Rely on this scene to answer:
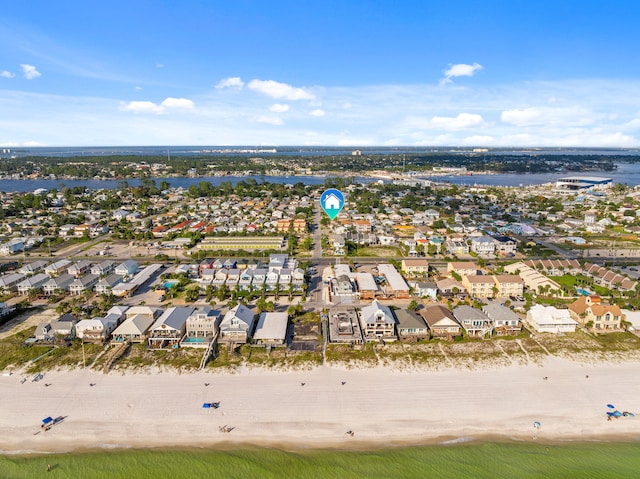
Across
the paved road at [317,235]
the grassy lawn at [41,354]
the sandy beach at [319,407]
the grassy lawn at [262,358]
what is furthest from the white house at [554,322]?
the grassy lawn at [41,354]

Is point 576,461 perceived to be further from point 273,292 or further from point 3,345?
point 3,345

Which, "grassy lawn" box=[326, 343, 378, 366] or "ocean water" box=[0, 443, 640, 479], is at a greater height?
"grassy lawn" box=[326, 343, 378, 366]

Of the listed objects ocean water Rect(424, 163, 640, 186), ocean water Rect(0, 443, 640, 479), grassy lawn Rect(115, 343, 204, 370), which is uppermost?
ocean water Rect(424, 163, 640, 186)

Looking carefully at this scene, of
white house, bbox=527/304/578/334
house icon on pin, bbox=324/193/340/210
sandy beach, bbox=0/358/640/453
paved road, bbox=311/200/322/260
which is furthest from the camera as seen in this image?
paved road, bbox=311/200/322/260

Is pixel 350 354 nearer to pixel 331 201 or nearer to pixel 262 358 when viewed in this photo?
pixel 262 358

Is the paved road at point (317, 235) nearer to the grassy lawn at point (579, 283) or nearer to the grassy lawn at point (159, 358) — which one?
the grassy lawn at point (159, 358)

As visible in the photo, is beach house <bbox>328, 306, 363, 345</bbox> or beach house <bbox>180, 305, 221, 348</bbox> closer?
beach house <bbox>328, 306, 363, 345</bbox>

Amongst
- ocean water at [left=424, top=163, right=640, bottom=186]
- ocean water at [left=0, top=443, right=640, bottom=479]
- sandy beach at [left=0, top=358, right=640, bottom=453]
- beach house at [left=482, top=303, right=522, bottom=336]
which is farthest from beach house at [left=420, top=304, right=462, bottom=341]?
ocean water at [left=424, top=163, right=640, bottom=186]

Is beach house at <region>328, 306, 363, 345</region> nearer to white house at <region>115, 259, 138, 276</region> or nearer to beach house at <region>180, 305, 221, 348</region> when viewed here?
beach house at <region>180, 305, 221, 348</region>
